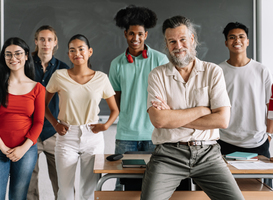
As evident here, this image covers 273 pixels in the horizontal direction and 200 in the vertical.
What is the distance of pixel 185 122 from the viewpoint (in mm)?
1765

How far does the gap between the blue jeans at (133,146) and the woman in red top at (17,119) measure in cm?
81

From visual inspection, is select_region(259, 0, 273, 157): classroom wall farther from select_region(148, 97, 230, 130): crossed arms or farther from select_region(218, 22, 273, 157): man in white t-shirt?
select_region(148, 97, 230, 130): crossed arms

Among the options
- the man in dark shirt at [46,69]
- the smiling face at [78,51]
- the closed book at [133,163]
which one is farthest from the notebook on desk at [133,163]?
the man in dark shirt at [46,69]

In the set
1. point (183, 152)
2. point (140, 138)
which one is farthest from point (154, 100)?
point (140, 138)

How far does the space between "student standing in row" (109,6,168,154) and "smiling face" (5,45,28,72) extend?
0.89 m

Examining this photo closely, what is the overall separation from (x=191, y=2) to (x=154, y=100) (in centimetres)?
218

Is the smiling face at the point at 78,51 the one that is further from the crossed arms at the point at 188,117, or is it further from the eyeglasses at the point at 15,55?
the crossed arms at the point at 188,117

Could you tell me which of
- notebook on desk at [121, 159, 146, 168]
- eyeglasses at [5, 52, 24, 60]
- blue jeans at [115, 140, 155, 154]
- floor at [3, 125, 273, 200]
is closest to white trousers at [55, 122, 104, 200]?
notebook on desk at [121, 159, 146, 168]

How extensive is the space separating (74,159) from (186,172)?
88cm

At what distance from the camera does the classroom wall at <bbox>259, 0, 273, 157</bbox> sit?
3.50 metres

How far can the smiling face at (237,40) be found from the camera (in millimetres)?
2520

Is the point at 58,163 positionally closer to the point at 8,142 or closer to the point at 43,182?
the point at 8,142

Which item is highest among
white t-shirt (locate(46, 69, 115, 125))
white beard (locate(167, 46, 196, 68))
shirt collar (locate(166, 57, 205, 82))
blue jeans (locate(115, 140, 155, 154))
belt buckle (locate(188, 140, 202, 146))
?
white beard (locate(167, 46, 196, 68))

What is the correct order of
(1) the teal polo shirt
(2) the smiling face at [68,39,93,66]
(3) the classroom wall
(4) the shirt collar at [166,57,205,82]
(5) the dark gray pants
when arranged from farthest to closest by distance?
1. (3) the classroom wall
2. (1) the teal polo shirt
3. (2) the smiling face at [68,39,93,66]
4. (4) the shirt collar at [166,57,205,82]
5. (5) the dark gray pants
